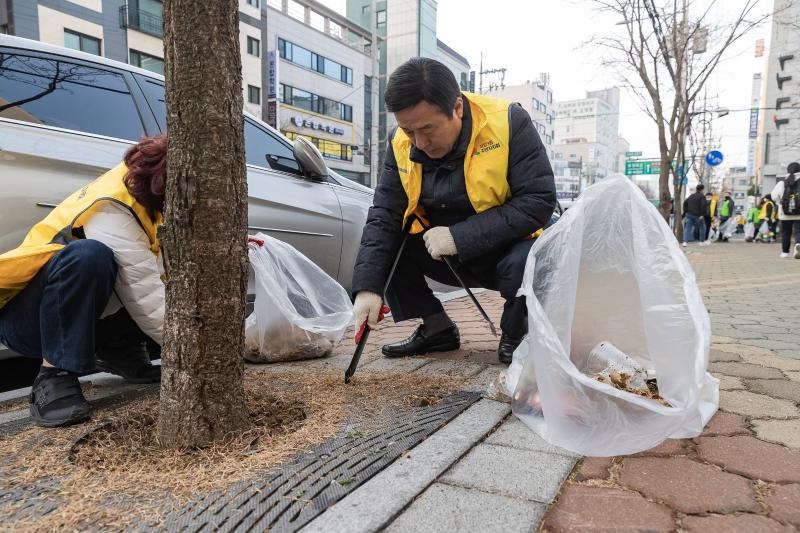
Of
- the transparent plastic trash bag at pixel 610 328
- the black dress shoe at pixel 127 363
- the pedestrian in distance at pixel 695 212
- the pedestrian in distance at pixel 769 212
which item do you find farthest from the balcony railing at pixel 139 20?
the transparent plastic trash bag at pixel 610 328

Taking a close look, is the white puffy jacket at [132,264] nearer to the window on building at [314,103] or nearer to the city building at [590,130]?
the window on building at [314,103]

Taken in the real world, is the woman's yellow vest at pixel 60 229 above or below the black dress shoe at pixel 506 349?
above

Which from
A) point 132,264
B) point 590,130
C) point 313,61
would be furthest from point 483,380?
point 590,130

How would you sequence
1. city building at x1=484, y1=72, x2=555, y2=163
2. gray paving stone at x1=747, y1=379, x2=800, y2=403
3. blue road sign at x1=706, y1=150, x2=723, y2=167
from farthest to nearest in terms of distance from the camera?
→ 1. city building at x1=484, y1=72, x2=555, y2=163
2. blue road sign at x1=706, y1=150, x2=723, y2=167
3. gray paving stone at x1=747, y1=379, x2=800, y2=403

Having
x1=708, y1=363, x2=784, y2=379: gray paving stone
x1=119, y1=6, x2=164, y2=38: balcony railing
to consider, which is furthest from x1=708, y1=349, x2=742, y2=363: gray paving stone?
x1=119, y1=6, x2=164, y2=38: balcony railing

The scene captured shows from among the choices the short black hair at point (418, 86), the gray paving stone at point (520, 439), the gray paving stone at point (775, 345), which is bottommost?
the gray paving stone at point (775, 345)

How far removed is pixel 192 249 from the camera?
4.83ft

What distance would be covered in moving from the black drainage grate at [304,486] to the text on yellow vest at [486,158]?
955mm

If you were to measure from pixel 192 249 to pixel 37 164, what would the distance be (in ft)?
3.87

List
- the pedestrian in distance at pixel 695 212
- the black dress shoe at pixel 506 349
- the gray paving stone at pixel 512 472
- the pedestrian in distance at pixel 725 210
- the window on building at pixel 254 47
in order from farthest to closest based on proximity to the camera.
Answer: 1. the window on building at pixel 254 47
2. the pedestrian in distance at pixel 725 210
3. the pedestrian in distance at pixel 695 212
4. the black dress shoe at pixel 506 349
5. the gray paving stone at pixel 512 472

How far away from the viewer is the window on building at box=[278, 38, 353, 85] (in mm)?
28859

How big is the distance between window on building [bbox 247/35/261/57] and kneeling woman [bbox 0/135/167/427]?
26116 mm

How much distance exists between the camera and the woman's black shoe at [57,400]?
5.67 feet

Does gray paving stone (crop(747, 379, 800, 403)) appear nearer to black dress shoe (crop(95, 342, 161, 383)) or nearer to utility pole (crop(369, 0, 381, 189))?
black dress shoe (crop(95, 342, 161, 383))
